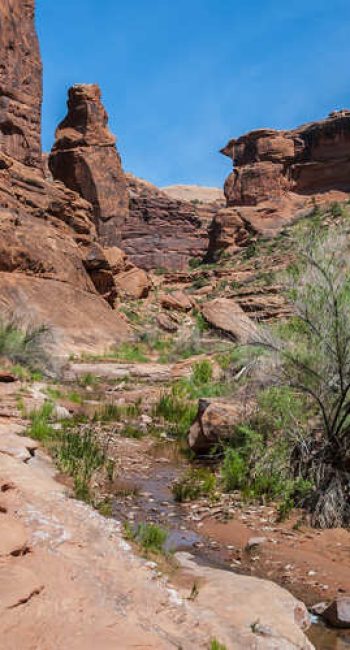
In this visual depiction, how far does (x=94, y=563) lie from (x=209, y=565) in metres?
1.90

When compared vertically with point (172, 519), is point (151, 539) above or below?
above

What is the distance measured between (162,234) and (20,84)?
3736cm

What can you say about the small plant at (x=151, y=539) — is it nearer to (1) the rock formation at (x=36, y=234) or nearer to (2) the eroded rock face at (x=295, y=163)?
(1) the rock formation at (x=36, y=234)

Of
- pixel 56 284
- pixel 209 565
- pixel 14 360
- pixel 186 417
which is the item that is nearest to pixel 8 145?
pixel 56 284

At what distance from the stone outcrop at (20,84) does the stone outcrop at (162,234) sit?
33887mm

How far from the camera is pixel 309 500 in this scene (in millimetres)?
6965

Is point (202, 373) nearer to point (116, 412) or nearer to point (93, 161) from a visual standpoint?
point (116, 412)

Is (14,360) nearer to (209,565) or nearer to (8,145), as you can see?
(209,565)

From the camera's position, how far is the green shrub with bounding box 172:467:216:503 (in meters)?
7.48

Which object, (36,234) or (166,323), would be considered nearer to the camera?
(36,234)

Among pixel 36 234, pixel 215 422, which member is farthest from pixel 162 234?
pixel 215 422

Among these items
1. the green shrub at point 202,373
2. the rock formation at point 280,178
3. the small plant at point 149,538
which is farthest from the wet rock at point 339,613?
the rock formation at point 280,178

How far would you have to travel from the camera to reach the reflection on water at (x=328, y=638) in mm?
4216

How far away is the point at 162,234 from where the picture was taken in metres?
64.6
